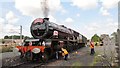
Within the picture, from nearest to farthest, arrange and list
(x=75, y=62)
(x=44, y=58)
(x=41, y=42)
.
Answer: (x=75, y=62)
(x=44, y=58)
(x=41, y=42)

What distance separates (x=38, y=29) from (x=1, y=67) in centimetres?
533

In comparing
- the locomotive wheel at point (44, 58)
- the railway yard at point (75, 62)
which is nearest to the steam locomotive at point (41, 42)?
the locomotive wheel at point (44, 58)

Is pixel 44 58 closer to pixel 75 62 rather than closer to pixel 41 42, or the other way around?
pixel 41 42

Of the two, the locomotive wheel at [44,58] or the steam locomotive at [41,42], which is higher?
the steam locomotive at [41,42]

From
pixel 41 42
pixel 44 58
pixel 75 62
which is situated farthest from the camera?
pixel 41 42

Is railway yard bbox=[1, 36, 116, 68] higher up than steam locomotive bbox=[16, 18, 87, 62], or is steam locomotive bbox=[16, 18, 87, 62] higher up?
steam locomotive bbox=[16, 18, 87, 62]

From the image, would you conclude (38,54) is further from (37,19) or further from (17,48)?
(37,19)

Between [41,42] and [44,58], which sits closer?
[44,58]

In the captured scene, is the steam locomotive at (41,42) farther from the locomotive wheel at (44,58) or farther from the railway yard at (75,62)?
the railway yard at (75,62)

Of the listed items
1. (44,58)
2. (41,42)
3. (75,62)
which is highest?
(41,42)

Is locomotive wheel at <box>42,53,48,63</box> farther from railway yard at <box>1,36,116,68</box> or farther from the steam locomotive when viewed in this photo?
railway yard at <box>1,36,116,68</box>

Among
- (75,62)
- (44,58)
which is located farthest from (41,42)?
(75,62)

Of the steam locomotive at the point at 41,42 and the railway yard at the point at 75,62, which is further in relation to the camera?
the steam locomotive at the point at 41,42

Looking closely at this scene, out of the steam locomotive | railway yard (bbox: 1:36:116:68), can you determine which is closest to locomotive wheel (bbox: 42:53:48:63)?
the steam locomotive
